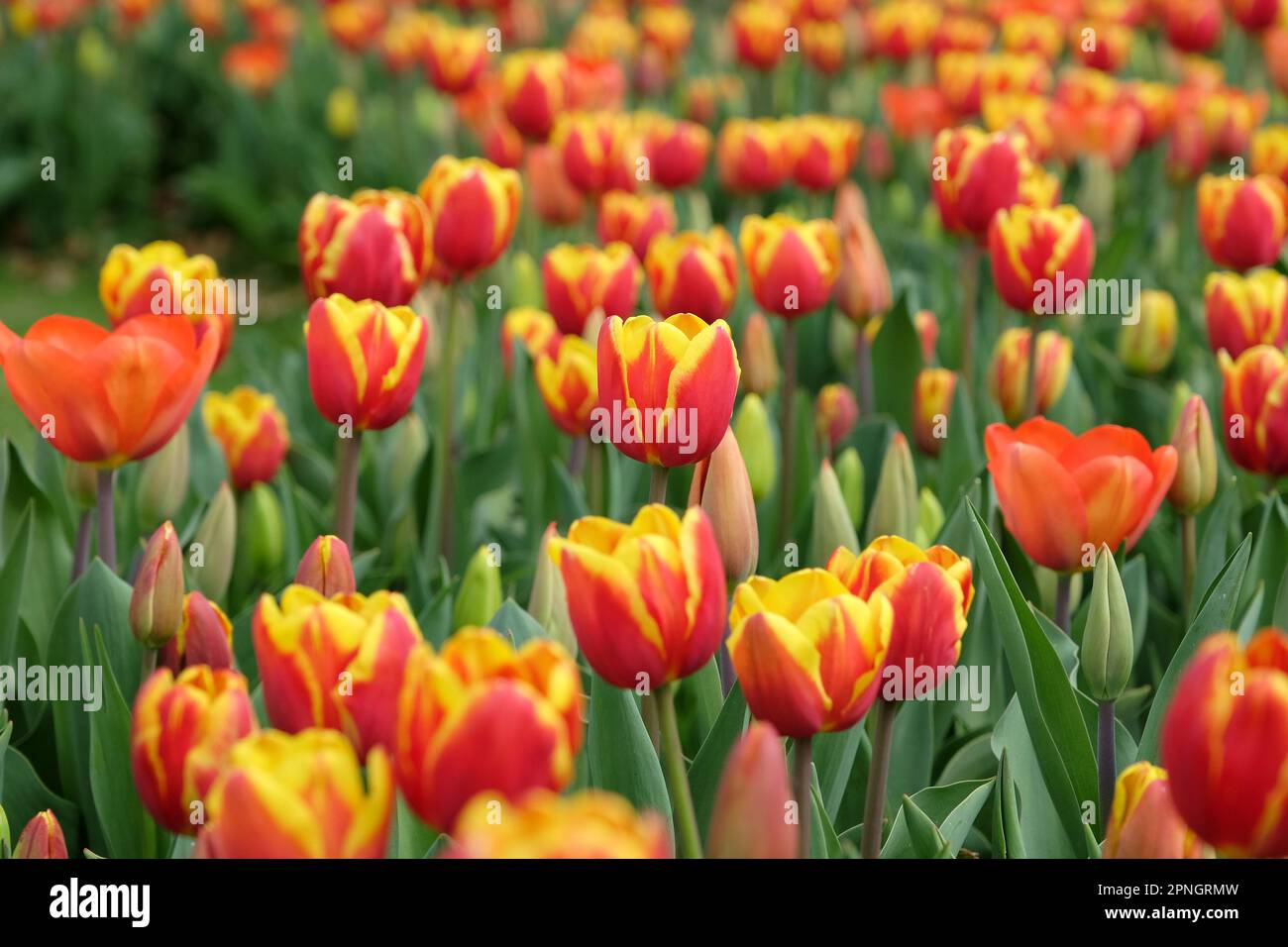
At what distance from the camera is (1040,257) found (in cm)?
238

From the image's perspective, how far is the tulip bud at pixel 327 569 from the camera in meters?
1.50

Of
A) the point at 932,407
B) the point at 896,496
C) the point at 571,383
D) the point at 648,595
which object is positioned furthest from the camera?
the point at 932,407

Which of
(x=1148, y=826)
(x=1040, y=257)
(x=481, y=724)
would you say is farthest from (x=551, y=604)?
(x=1040, y=257)

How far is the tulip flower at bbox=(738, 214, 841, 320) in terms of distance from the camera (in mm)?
2428

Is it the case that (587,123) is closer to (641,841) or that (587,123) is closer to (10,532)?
(10,532)

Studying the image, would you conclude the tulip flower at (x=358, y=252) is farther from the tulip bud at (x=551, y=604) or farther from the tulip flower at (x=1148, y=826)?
the tulip flower at (x=1148, y=826)

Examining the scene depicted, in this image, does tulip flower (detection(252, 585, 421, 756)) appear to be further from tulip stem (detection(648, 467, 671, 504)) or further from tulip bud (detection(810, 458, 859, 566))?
tulip bud (detection(810, 458, 859, 566))

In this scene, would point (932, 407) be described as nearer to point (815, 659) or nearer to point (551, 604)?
point (551, 604)

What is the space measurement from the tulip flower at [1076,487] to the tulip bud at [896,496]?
1.62ft

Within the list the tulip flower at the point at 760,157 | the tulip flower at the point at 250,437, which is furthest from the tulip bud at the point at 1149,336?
the tulip flower at the point at 250,437

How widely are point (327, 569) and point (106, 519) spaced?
1.63ft

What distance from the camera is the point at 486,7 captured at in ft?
17.7
